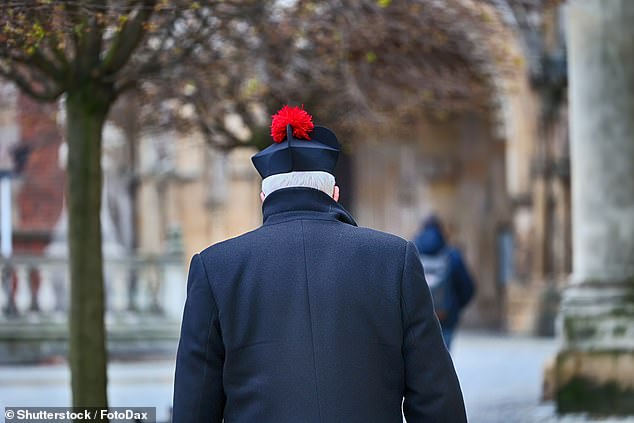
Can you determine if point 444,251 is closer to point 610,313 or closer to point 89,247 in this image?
point 610,313

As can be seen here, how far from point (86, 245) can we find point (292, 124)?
12.4ft

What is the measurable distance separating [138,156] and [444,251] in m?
11.9

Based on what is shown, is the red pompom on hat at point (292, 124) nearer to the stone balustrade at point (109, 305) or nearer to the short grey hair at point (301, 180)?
the short grey hair at point (301, 180)

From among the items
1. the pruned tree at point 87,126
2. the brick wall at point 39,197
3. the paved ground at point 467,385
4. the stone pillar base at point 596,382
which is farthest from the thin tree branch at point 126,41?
the brick wall at point 39,197

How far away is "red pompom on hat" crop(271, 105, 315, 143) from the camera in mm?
4684

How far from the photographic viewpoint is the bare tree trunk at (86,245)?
8.07 metres

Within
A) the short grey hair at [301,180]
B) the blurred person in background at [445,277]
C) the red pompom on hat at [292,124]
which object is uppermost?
the red pompom on hat at [292,124]

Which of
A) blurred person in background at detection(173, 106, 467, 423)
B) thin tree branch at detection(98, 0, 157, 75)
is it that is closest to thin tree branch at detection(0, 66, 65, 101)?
Result: thin tree branch at detection(98, 0, 157, 75)

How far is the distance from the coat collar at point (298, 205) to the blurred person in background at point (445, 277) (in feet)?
28.7

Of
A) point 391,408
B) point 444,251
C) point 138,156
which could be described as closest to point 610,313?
point 444,251

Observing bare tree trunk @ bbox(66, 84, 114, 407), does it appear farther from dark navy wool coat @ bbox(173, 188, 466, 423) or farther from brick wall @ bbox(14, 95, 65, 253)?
brick wall @ bbox(14, 95, 65, 253)

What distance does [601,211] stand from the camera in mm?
11062

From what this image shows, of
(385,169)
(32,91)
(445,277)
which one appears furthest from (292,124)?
(385,169)

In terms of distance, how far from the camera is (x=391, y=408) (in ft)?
14.9
